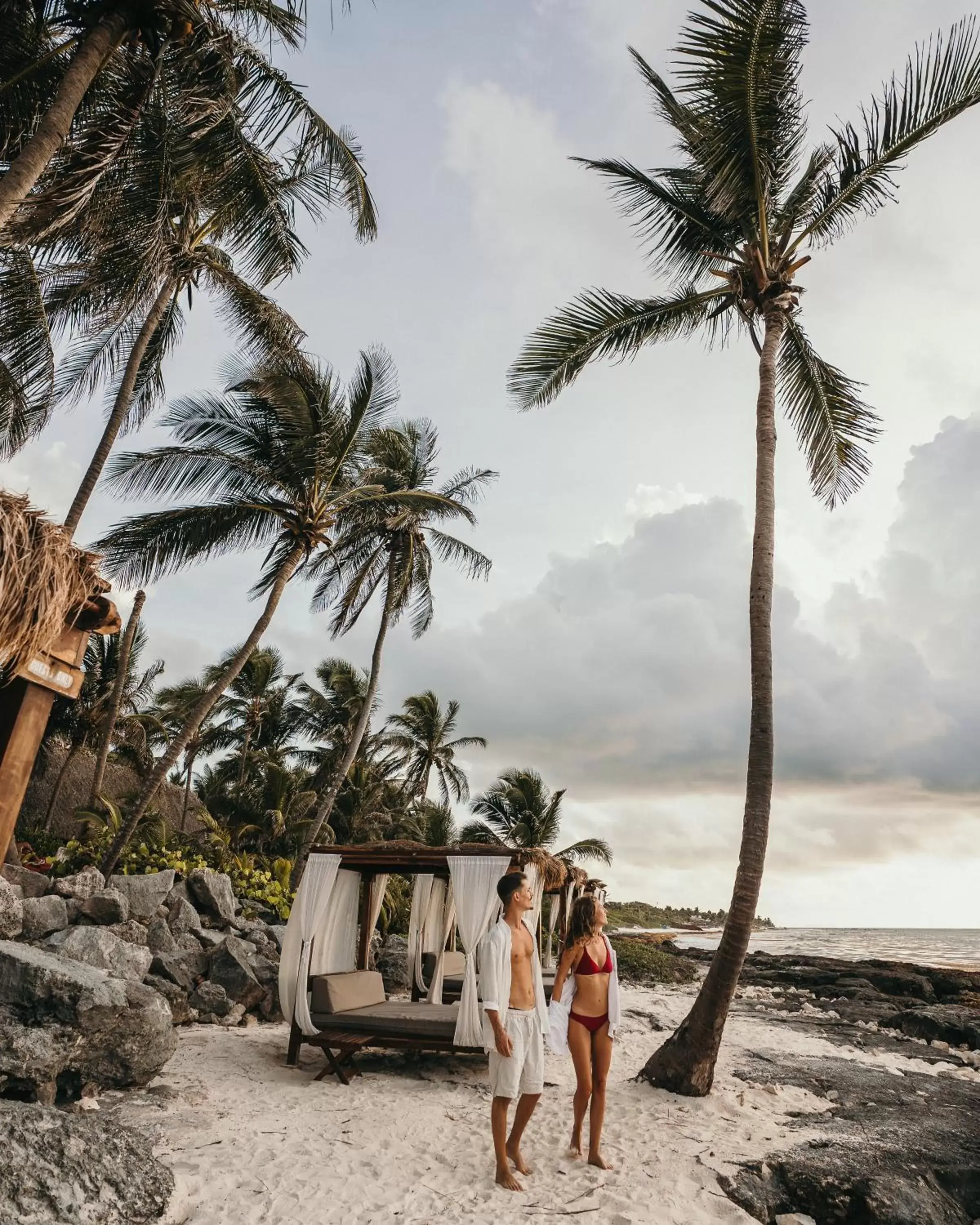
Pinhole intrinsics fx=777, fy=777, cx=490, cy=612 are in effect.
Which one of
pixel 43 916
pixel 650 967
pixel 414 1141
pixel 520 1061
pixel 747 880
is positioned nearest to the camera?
pixel 520 1061

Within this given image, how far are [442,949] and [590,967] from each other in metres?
6.77

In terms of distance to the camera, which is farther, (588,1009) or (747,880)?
(747,880)

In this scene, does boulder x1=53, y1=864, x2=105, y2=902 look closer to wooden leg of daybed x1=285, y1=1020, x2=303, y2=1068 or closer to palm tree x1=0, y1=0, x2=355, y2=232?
wooden leg of daybed x1=285, y1=1020, x2=303, y2=1068

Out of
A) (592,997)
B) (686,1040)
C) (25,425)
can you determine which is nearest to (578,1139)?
(592,997)

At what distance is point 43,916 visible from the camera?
9.45m

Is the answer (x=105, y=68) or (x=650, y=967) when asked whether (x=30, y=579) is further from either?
(x=650, y=967)

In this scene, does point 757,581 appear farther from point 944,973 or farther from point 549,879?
point 944,973

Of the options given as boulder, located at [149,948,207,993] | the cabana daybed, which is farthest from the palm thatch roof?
boulder, located at [149,948,207,993]

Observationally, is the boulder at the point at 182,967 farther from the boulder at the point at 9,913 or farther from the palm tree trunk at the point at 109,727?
the palm tree trunk at the point at 109,727

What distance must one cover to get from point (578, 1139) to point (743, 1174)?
3.53 ft

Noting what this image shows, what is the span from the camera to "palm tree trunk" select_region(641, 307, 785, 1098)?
6832mm

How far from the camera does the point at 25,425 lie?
923 centimetres

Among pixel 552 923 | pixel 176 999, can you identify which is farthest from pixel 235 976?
pixel 552 923

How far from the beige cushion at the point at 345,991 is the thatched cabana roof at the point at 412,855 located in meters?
1.16
